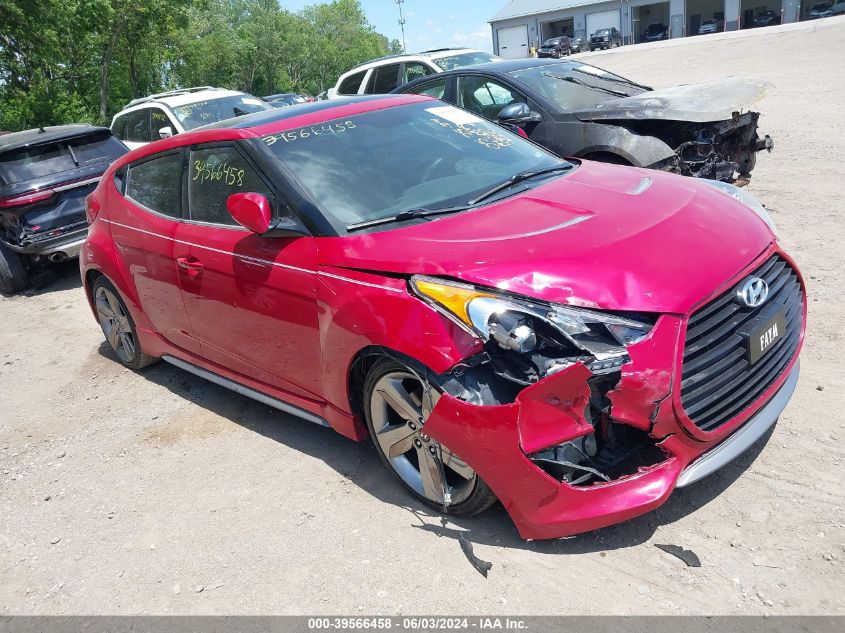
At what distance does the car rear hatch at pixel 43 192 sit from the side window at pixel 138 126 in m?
3.30

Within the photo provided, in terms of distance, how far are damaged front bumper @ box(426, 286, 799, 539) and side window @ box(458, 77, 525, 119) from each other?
525cm

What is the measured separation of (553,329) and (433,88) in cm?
618

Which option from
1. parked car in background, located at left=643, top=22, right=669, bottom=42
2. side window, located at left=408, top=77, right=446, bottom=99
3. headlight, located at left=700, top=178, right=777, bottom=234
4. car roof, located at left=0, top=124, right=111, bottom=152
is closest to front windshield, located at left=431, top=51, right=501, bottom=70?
side window, located at left=408, top=77, right=446, bottom=99

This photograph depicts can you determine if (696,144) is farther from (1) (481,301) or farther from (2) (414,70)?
(2) (414,70)

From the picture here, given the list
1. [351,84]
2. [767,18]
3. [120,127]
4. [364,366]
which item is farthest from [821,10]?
[364,366]

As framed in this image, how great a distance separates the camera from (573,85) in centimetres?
757

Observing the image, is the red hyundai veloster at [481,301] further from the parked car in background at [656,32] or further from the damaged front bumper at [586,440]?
the parked car in background at [656,32]

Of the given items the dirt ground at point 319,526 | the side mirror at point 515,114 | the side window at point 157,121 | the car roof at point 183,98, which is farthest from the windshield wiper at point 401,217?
the car roof at point 183,98

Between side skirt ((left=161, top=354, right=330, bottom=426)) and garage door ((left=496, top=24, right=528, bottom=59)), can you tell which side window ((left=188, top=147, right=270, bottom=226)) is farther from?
garage door ((left=496, top=24, right=528, bottom=59))

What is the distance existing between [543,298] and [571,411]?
43 centimetres

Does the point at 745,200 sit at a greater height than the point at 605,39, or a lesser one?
greater

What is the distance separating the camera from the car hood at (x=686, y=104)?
6.40m

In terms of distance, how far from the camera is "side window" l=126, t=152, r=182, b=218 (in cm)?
448

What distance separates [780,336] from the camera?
10.2 ft
